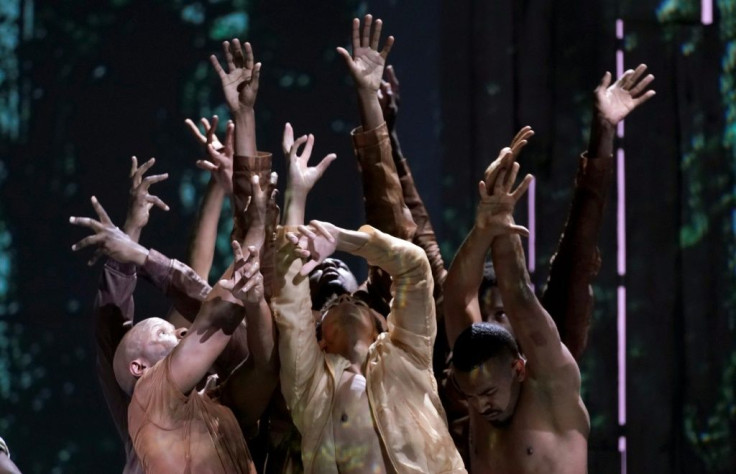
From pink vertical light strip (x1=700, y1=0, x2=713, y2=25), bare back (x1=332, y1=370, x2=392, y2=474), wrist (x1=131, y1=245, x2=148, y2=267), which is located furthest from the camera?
pink vertical light strip (x1=700, y1=0, x2=713, y2=25)

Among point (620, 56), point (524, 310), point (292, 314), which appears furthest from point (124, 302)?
point (620, 56)

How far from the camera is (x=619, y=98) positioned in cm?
357

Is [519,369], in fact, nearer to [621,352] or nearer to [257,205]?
[257,205]

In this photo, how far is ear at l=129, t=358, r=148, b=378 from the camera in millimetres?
3029

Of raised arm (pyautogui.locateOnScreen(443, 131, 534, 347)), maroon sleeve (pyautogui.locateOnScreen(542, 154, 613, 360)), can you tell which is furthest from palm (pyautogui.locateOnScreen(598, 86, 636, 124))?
raised arm (pyautogui.locateOnScreen(443, 131, 534, 347))

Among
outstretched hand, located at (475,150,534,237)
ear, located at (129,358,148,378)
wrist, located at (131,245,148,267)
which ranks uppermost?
outstretched hand, located at (475,150,534,237)

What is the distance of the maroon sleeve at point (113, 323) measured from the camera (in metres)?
3.37

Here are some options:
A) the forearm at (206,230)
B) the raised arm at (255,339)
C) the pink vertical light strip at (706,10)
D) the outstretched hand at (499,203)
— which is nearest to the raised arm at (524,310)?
the outstretched hand at (499,203)

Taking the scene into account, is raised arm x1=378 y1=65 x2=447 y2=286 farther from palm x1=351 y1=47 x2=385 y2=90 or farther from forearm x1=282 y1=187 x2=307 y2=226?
forearm x1=282 y1=187 x2=307 y2=226

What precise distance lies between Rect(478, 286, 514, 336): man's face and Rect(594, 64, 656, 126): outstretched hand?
0.53 meters

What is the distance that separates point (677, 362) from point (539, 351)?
1.79 m

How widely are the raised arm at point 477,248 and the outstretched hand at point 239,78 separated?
631 mm

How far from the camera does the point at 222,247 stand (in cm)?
467

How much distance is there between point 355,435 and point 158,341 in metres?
0.51
